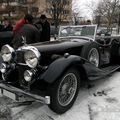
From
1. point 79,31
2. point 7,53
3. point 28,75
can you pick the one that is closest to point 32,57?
point 28,75

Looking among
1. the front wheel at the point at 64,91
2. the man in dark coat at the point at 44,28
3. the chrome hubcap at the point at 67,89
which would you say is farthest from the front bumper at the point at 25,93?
the man in dark coat at the point at 44,28

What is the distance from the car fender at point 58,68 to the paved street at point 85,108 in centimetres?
72

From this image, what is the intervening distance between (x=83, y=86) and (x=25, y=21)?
7.50 feet

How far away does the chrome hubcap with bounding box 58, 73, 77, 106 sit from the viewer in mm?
3658

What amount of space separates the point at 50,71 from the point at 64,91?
20.4 inches

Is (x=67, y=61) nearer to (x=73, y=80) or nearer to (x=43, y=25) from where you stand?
(x=73, y=80)

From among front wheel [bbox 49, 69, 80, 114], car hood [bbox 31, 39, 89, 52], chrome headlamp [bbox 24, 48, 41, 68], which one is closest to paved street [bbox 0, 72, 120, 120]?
front wheel [bbox 49, 69, 80, 114]

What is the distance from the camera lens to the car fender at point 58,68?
11.1 ft

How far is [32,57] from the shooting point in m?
3.58

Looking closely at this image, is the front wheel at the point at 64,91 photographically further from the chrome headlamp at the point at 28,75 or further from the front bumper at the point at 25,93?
the chrome headlamp at the point at 28,75

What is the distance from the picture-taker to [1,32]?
8.48 m

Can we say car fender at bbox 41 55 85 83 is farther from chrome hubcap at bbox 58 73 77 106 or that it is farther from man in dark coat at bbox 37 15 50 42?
man in dark coat at bbox 37 15 50 42

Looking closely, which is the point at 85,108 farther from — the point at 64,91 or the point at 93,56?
the point at 93,56

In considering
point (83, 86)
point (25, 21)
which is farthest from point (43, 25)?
point (83, 86)
